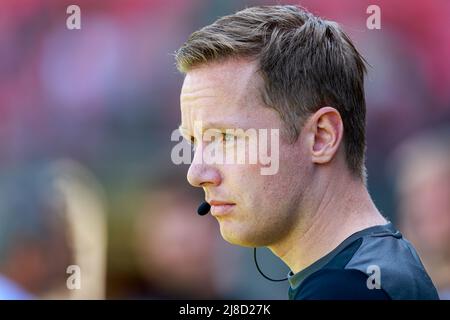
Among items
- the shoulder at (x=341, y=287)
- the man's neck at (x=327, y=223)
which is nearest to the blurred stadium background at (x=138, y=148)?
the man's neck at (x=327, y=223)

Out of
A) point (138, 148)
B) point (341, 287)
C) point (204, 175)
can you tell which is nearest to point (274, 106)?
point (204, 175)

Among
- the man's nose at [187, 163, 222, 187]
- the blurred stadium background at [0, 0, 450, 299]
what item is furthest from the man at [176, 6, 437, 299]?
the blurred stadium background at [0, 0, 450, 299]

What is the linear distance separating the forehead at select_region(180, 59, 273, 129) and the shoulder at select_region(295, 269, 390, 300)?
36 centimetres

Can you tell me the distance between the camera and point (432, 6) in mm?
3889

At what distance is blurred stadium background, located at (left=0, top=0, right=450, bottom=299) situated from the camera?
3.59m

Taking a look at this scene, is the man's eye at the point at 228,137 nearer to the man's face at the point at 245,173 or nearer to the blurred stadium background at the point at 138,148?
the man's face at the point at 245,173

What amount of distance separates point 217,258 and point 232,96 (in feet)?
7.03

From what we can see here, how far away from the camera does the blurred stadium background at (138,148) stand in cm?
359

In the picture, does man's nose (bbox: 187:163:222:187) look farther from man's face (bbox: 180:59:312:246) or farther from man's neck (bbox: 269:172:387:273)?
man's neck (bbox: 269:172:387:273)

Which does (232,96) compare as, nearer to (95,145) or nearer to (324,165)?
(324,165)
